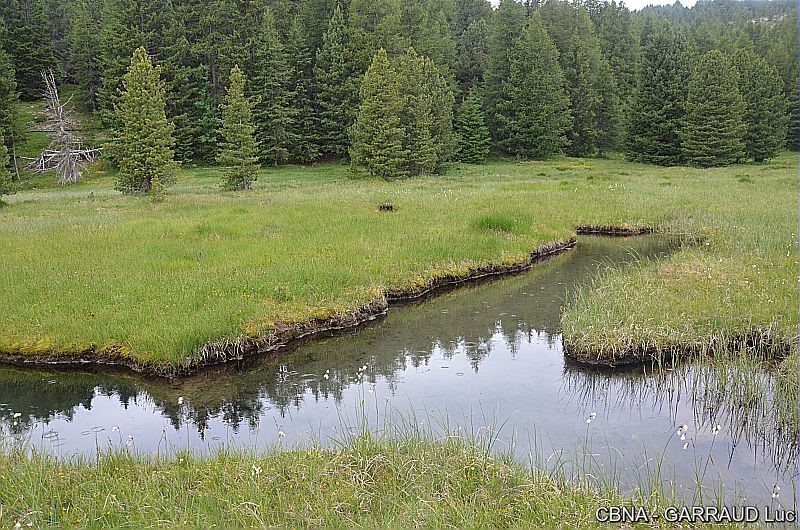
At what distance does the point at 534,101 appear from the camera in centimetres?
5638

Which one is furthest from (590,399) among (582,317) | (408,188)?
(408,188)

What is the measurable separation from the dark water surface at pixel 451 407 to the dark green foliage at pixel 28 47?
62.1m

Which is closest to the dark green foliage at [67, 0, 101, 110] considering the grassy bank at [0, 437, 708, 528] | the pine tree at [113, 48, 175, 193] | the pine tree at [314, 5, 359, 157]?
the pine tree at [314, 5, 359, 157]

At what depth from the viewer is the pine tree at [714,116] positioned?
163 feet

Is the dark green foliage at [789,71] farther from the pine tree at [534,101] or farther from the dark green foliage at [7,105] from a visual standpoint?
the dark green foliage at [7,105]

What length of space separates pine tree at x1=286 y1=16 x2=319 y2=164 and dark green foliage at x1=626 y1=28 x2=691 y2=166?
26602 millimetres

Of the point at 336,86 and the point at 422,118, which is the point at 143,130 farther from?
the point at 336,86

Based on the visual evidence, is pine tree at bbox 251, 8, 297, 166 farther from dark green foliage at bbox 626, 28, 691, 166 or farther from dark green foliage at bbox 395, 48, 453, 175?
dark green foliage at bbox 626, 28, 691, 166

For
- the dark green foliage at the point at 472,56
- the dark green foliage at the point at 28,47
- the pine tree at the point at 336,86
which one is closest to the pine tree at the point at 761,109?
the dark green foliage at the point at 472,56

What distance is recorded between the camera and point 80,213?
23.9 meters

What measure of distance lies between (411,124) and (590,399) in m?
36.0

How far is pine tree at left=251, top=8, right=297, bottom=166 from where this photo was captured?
50000mm

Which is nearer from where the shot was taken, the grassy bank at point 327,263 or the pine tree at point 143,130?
the grassy bank at point 327,263

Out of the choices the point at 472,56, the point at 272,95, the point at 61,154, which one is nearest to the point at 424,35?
the point at 472,56
